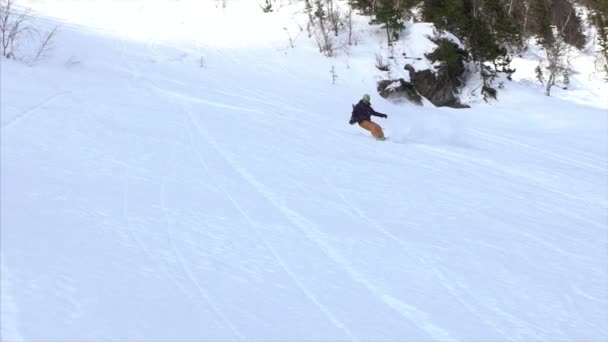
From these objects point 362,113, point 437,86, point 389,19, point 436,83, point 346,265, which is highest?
point 389,19

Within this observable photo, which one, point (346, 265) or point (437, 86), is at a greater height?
point (437, 86)

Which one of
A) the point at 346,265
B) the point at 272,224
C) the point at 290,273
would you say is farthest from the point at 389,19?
the point at 290,273

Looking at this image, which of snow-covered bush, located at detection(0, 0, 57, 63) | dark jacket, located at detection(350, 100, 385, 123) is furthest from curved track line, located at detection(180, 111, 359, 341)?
snow-covered bush, located at detection(0, 0, 57, 63)

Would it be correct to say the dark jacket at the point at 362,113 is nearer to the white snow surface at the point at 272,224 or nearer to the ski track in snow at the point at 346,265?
the white snow surface at the point at 272,224

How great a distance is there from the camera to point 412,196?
6.98 meters

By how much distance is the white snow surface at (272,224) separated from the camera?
3.47 m

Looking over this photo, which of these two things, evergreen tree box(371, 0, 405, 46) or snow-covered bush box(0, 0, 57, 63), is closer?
snow-covered bush box(0, 0, 57, 63)

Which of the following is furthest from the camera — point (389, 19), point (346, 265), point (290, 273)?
point (389, 19)

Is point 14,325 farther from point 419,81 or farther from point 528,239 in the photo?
point 419,81

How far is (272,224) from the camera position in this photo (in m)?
5.31

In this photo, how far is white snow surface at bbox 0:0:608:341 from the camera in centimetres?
347

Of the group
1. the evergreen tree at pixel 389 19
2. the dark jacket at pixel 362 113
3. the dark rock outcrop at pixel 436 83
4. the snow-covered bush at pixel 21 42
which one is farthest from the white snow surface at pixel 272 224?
the evergreen tree at pixel 389 19

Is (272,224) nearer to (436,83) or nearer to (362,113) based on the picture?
(362,113)

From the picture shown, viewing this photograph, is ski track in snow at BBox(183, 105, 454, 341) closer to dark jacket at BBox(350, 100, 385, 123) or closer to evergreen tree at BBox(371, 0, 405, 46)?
dark jacket at BBox(350, 100, 385, 123)
